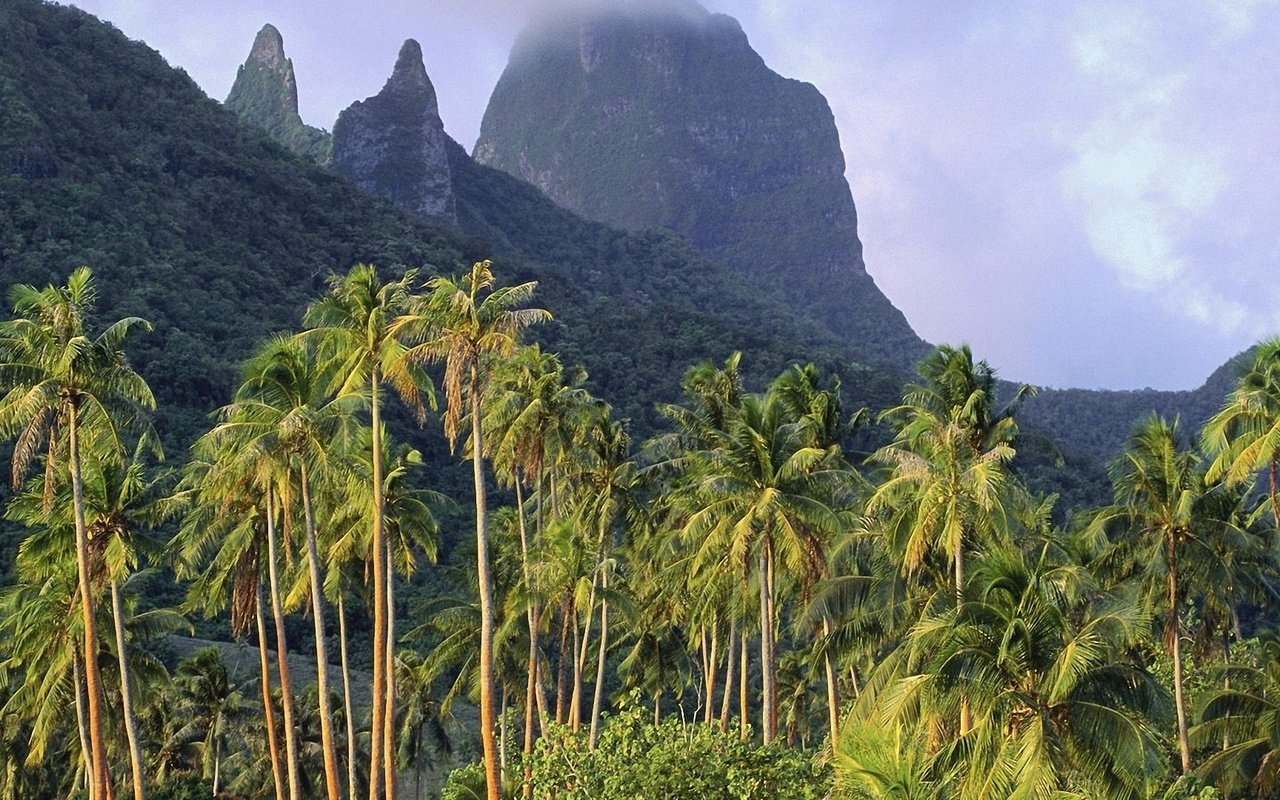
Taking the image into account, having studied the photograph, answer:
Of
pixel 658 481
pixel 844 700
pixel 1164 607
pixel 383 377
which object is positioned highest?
pixel 383 377

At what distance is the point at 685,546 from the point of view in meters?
44.3

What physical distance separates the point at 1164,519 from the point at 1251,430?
4417 mm

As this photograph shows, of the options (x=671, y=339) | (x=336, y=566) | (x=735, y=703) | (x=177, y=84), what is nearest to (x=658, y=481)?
(x=336, y=566)

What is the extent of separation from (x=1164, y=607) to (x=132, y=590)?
101ft

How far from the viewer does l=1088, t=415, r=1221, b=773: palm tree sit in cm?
3950

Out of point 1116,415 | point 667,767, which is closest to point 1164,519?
point 667,767

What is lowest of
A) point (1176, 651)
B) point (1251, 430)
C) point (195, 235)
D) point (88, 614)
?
point (1176, 651)

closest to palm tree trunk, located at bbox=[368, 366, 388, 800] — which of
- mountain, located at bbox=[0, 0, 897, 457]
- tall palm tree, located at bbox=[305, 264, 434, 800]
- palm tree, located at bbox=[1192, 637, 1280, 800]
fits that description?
tall palm tree, located at bbox=[305, 264, 434, 800]

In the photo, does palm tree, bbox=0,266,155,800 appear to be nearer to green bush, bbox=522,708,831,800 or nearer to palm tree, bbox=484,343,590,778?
green bush, bbox=522,708,831,800

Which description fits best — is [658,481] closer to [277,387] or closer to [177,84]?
[277,387]

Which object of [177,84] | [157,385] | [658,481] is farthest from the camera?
[177,84]

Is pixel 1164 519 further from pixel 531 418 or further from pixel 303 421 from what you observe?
pixel 303 421

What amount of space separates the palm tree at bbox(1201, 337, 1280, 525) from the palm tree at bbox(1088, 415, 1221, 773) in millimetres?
1588

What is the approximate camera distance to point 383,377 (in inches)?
1371
